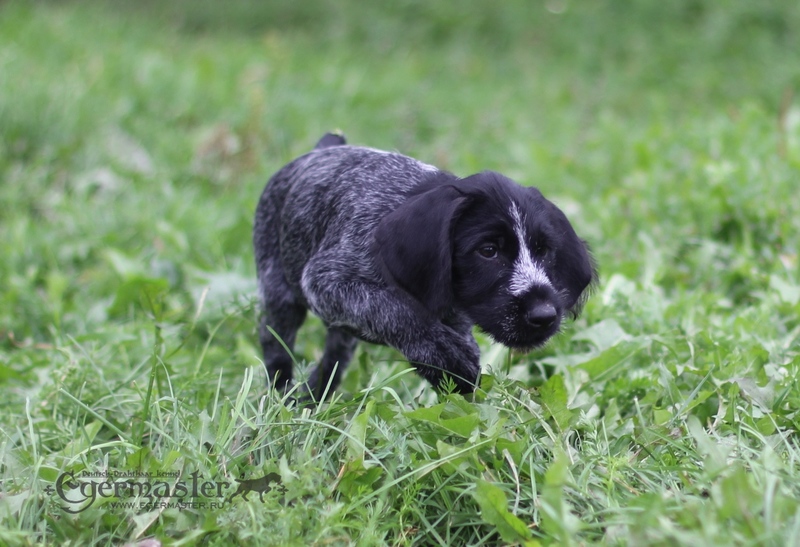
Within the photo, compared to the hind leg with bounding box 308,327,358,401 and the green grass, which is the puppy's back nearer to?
the hind leg with bounding box 308,327,358,401

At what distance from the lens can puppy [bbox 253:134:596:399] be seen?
7.93 feet

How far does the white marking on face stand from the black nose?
0.21ft

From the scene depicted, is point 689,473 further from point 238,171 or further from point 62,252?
point 238,171

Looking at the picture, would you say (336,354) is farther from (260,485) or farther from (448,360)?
(260,485)

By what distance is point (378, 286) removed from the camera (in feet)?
8.57

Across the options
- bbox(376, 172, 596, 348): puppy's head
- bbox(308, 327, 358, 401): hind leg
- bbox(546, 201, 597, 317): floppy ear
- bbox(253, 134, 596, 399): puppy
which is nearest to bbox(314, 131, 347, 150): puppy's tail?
bbox(253, 134, 596, 399): puppy

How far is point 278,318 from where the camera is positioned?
10.6ft

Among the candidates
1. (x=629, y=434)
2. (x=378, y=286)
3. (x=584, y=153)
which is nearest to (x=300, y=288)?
(x=378, y=286)

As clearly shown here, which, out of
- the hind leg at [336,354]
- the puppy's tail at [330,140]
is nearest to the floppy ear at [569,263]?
the hind leg at [336,354]

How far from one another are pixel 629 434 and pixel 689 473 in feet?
1.10

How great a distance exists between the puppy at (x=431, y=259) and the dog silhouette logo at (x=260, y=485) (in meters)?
0.43

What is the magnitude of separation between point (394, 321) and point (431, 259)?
9.9 inches

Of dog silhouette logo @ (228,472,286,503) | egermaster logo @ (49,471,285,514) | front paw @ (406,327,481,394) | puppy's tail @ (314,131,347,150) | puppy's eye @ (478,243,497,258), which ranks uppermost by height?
puppy's eye @ (478,243,497,258)

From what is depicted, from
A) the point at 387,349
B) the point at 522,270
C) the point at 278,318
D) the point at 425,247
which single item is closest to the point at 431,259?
the point at 425,247
